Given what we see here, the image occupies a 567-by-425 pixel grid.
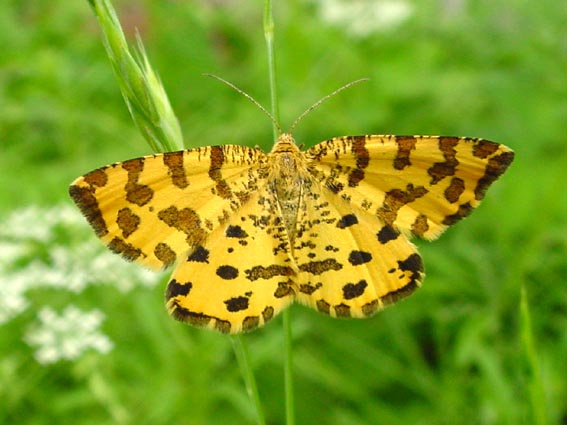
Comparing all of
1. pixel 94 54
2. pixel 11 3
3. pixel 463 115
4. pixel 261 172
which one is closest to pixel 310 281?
pixel 261 172

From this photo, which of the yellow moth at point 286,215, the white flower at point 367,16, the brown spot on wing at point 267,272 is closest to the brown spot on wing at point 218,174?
the yellow moth at point 286,215

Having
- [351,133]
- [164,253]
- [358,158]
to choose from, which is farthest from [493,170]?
[351,133]

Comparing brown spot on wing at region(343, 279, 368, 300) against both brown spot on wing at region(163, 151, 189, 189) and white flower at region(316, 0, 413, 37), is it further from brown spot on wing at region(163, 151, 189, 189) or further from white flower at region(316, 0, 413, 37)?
white flower at region(316, 0, 413, 37)

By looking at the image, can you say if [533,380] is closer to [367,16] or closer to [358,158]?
[358,158]

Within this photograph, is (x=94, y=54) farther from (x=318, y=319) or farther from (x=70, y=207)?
(x=318, y=319)

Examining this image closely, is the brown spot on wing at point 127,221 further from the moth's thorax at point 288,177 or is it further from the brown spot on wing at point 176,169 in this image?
the moth's thorax at point 288,177

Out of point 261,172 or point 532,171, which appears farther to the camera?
point 532,171
